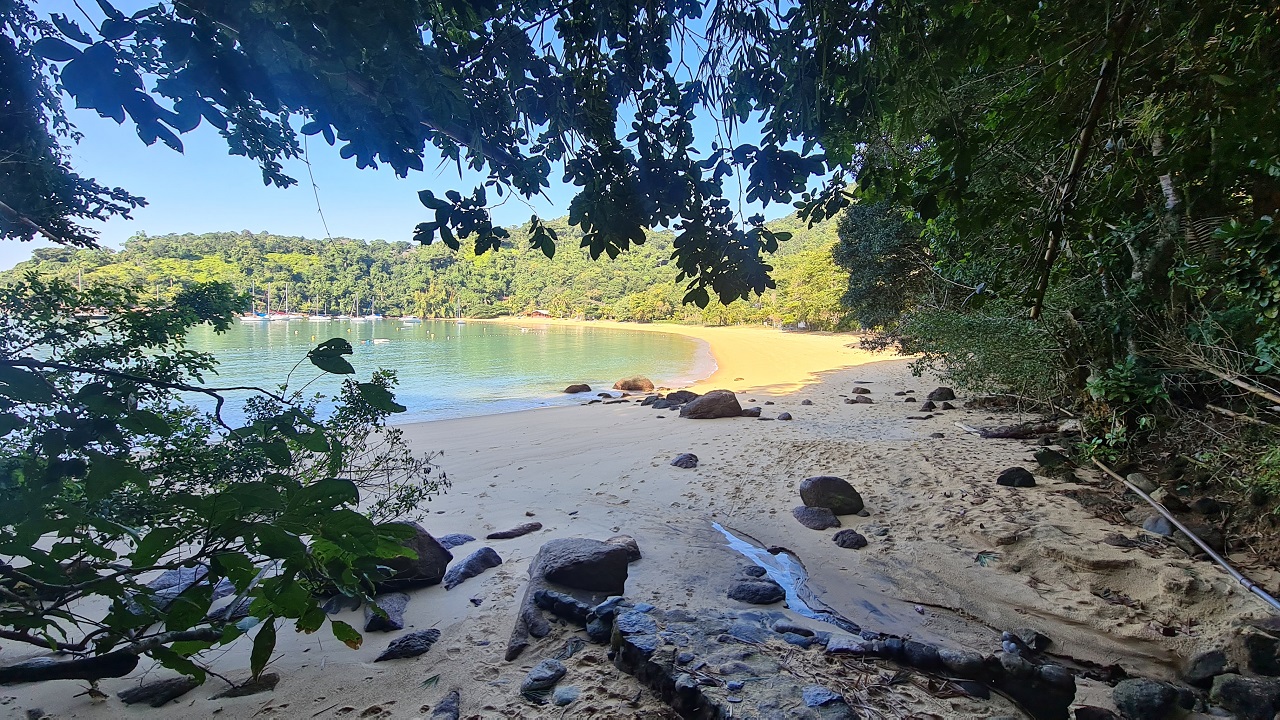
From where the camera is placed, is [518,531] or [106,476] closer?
[106,476]

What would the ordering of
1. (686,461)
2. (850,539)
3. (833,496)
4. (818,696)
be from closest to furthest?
(818,696) → (850,539) → (833,496) → (686,461)

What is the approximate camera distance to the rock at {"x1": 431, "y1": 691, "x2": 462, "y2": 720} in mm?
2135

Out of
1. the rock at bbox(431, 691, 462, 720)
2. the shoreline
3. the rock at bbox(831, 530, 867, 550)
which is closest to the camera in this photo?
the rock at bbox(431, 691, 462, 720)

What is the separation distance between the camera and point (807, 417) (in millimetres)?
10336

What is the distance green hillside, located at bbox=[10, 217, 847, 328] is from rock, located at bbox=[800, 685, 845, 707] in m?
1.56

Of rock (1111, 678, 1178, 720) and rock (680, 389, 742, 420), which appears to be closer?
rock (1111, 678, 1178, 720)

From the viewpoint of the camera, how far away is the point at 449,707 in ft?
7.19

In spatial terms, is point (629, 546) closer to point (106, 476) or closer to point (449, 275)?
point (106, 476)

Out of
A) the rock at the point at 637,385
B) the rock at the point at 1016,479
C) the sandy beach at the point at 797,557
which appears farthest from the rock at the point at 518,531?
the rock at the point at 637,385

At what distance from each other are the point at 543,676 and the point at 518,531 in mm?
2492

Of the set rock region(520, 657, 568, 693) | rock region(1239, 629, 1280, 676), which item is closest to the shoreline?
rock region(1239, 629, 1280, 676)

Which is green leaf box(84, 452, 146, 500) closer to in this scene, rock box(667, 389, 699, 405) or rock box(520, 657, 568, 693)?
rock box(520, 657, 568, 693)

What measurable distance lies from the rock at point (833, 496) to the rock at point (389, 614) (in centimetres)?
360

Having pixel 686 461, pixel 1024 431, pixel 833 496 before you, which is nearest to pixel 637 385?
pixel 686 461
